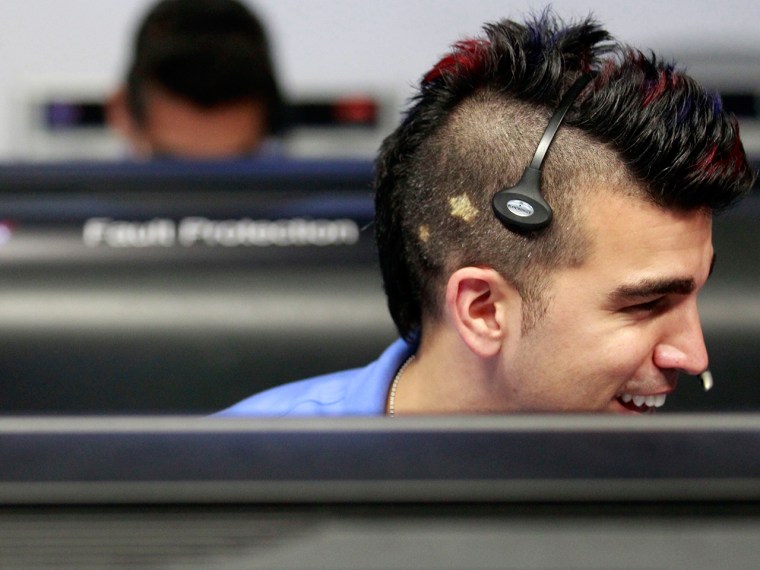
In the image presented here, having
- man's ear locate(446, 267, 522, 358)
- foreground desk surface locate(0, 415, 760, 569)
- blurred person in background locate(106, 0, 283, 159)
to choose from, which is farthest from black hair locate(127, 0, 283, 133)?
foreground desk surface locate(0, 415, 760, 569)

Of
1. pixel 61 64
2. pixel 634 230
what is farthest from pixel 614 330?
pixel 61 64

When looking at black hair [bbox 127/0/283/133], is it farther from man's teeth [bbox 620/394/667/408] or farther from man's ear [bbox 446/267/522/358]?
man's teeth [bbox 620/394/667/408]

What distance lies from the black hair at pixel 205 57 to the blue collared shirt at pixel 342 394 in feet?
2.41

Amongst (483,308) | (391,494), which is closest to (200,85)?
(483,308)

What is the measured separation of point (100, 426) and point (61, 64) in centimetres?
257

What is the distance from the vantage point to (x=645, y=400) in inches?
35.2

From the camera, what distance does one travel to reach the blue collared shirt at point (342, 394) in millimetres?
1062

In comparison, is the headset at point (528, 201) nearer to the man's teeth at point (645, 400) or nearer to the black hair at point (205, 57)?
the man's teeth at point (645, 400)

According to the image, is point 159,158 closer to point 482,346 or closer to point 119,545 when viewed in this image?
point 482,346

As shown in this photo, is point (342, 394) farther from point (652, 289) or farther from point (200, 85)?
point (200, 85)

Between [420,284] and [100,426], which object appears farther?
[420,284]

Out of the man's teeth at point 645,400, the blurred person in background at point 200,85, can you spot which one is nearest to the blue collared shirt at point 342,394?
the man's teeth at point 645,400

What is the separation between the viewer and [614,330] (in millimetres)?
874

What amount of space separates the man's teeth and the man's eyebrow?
90 mm
